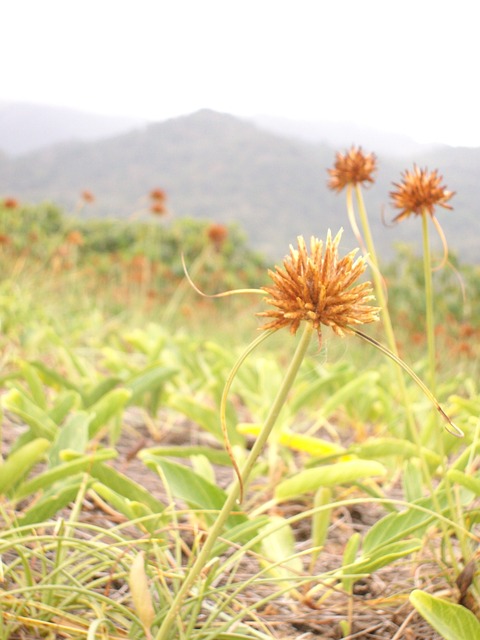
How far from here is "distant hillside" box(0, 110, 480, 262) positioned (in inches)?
667

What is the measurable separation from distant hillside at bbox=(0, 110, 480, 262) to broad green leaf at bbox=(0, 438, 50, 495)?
34.2ft

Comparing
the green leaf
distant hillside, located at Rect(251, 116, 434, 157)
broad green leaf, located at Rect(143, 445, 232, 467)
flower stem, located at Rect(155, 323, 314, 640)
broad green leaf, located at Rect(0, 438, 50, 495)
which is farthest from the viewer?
distant hillside, located at Rect(251, 116, 434, 157)

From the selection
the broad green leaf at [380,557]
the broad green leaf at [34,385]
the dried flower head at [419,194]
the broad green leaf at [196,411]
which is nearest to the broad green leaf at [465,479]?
the broad green leaf at [380,557]

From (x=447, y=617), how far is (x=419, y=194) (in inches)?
19.8

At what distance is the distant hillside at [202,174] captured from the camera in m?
17.0

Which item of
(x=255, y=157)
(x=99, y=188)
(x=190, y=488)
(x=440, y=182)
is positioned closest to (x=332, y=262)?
(x=440, y=182)

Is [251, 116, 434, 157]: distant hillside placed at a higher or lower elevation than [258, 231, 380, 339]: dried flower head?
higher

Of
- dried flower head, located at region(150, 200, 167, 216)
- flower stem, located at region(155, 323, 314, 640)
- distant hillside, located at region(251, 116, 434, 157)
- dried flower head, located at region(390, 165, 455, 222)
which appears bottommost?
flower stem, located at region(155, 323, 314, 640)

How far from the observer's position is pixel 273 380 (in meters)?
1.92

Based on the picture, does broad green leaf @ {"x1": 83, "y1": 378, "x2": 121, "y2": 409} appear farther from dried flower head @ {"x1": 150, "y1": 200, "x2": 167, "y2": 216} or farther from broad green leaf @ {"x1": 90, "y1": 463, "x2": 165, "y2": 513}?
dried flower head @ {"x1": 150, "y1": 200, "x2": 167, "y2": 216}

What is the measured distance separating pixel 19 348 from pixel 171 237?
5619mm

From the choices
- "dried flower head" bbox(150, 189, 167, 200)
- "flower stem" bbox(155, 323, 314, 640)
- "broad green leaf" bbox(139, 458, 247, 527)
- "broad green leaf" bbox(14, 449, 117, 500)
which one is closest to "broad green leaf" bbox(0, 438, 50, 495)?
"broad green leaf" bbox(14, 449, 117, 500)

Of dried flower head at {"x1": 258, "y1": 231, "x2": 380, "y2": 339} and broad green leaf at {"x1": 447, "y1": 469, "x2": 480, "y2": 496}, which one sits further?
broad green leaf at {"x1": 447, "y1": 469, "x2": 480, "y2": 496}

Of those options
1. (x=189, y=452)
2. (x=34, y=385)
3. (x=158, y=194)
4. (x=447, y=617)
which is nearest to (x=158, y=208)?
(x=158, y=194)
